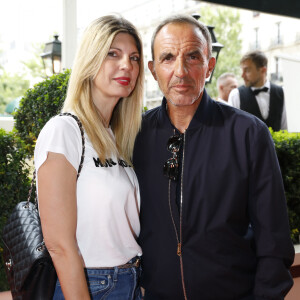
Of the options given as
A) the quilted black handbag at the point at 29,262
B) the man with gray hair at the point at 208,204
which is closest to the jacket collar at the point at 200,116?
the man with gray hair at the point at 208,204

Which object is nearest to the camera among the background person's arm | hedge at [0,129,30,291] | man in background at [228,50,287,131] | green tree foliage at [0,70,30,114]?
the background person's arm

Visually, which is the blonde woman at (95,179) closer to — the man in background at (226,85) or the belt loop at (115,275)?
the belt loop at (115,275)

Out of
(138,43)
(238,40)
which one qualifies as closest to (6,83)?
(238,40)

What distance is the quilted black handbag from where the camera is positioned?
1677 millimetres

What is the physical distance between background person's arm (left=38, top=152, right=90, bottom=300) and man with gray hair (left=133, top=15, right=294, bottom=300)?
0.38m

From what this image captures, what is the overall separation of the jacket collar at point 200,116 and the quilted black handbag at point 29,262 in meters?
0.43

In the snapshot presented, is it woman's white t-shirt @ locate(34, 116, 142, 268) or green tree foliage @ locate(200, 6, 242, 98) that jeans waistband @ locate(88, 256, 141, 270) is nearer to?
woman's white t-shirt @ locate(34, 116, 142, 268)

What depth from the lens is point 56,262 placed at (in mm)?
1688

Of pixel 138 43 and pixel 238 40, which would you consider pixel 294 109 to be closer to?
pixel 138 43

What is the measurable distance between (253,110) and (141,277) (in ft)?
14.2

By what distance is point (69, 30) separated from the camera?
32.6 ft

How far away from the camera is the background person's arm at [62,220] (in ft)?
5.37

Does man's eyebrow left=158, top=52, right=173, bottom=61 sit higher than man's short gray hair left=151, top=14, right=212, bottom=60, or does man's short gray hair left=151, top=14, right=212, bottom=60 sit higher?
man's short gray hair left=151, top=14, right=212, bottom=60

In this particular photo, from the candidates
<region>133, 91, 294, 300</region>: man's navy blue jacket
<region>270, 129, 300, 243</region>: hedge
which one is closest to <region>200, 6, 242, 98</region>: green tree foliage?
<region>270, 129, 300, 243</region>: hedge
